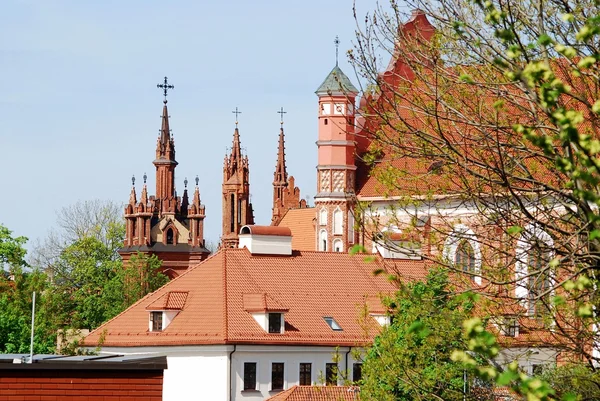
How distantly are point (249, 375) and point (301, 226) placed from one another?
114ft

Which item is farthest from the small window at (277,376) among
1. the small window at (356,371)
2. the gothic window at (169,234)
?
the gothic window at (169,234)

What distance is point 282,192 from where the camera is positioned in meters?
96.1

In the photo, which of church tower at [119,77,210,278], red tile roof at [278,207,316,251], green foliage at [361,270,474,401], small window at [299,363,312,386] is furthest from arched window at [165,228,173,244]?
green foliage at [361,270,474,401]

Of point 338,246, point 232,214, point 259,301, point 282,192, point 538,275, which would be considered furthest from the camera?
point 232,214

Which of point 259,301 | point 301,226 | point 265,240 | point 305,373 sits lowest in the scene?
point 305,373

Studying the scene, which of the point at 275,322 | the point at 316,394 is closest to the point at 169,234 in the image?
the point at 275,322

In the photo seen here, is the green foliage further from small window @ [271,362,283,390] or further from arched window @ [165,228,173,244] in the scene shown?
arched window @ [165,228,173,244]

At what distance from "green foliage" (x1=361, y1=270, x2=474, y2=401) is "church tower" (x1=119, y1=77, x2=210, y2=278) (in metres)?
75.3

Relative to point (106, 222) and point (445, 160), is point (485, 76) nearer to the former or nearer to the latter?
point (445, 160)

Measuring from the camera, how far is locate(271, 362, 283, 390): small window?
48.9 m

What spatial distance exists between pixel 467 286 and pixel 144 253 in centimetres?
9082

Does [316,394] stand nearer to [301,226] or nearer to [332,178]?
[332,178]

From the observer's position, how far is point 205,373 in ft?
160

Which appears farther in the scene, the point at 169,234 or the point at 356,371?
the point at 169,234
